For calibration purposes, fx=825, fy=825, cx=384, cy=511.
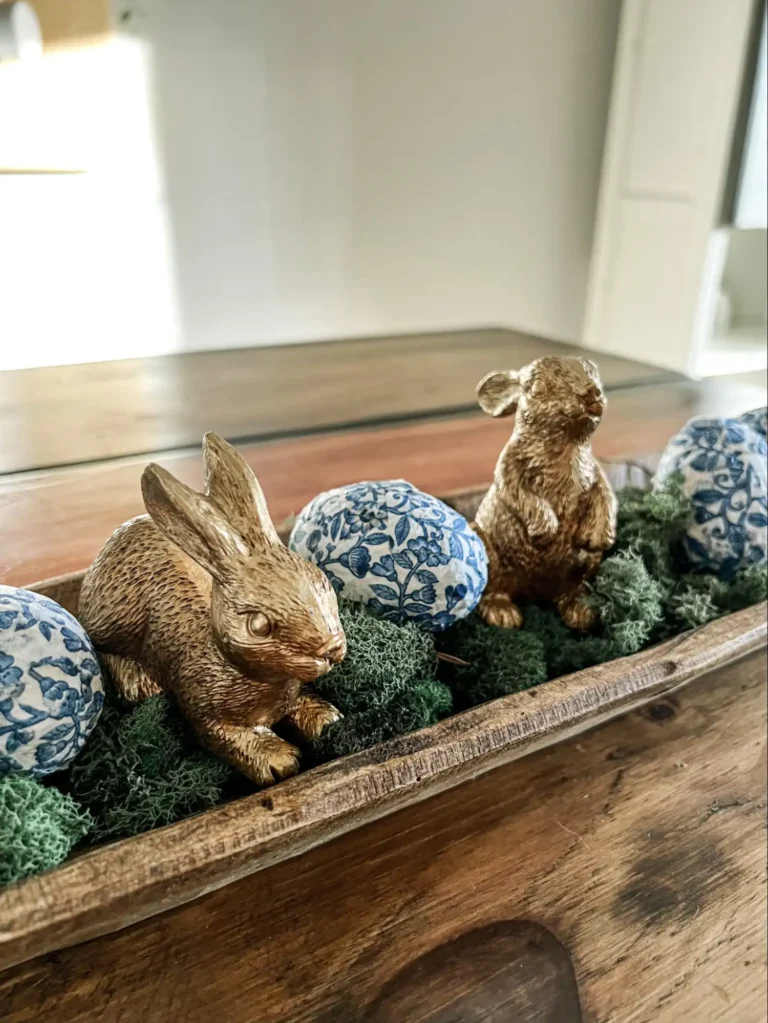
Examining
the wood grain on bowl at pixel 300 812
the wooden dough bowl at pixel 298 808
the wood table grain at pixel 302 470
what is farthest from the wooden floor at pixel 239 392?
the wood grain on bowl at pixel 300 812

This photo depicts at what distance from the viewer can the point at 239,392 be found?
0.88 m

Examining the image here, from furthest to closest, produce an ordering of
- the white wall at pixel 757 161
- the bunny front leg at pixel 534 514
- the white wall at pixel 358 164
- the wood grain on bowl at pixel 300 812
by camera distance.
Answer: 1. the white wall at pixel 757 161
2. the white wall at pixel 358 164
3. the bunny front leg at pixel 534 514
4. the wood grain on bowl at pixel 300 812

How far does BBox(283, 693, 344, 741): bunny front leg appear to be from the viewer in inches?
15.5

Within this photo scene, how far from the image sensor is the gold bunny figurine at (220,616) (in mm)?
338

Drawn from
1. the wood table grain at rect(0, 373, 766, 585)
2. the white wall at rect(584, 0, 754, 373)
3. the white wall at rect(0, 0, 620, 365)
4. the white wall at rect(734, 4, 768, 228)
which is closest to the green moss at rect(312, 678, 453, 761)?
the wood table grain at rect(0, 373, 766, 585)

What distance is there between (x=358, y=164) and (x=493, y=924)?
145 cm

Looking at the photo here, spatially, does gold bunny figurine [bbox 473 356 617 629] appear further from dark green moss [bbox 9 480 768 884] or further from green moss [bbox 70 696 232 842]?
green moss [bbox 70 696 232 842]

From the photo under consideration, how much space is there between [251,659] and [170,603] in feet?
0.24

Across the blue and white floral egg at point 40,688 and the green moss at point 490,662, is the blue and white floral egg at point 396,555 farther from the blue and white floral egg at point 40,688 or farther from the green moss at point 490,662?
the blue and white floral egg at point 40,688

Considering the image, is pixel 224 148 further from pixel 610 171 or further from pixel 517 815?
pixel 517 815

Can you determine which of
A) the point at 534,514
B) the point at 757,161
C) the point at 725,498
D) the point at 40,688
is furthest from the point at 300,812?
the point at 757,161

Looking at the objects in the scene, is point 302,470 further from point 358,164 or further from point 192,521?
point 358,164

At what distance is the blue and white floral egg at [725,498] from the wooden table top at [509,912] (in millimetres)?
95

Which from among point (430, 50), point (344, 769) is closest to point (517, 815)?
point (344, 769)
